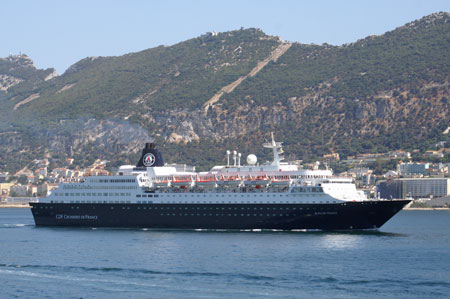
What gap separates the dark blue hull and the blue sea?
120 centimetres

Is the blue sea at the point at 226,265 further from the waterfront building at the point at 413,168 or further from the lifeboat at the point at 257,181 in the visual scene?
the waterfront building at the point at 413,168

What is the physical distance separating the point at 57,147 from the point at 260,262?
14256cm

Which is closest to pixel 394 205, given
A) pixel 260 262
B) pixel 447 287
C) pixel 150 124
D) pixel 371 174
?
pixel 260 262

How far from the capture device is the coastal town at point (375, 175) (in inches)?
5655

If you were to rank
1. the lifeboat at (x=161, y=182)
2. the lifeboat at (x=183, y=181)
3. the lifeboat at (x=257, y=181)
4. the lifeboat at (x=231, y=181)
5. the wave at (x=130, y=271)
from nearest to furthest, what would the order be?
the wave at (x=130, y=271) → the lifeboat at (x=257, y=181) → the lifeboat at (x=231, y=181) → the lifeboat at (x=183, y=181) → the lifeboat at (x=161, y=182)

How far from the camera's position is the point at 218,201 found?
62469 mm

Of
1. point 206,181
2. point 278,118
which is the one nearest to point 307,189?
point 206,181

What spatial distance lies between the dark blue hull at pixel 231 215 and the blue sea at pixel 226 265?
1.20 m

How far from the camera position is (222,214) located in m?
62.1

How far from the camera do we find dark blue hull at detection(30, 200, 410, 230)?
59531mm

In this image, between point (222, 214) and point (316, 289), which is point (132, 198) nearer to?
point (222, 214)

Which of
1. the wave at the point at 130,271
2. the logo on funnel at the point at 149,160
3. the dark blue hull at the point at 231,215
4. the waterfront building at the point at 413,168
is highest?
the waterfront building at the point at 413,168

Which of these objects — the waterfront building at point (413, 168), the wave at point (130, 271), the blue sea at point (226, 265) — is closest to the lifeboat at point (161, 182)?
the blue sea at point (226, 265)

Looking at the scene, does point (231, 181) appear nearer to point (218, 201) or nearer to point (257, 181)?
point (218, 201)
